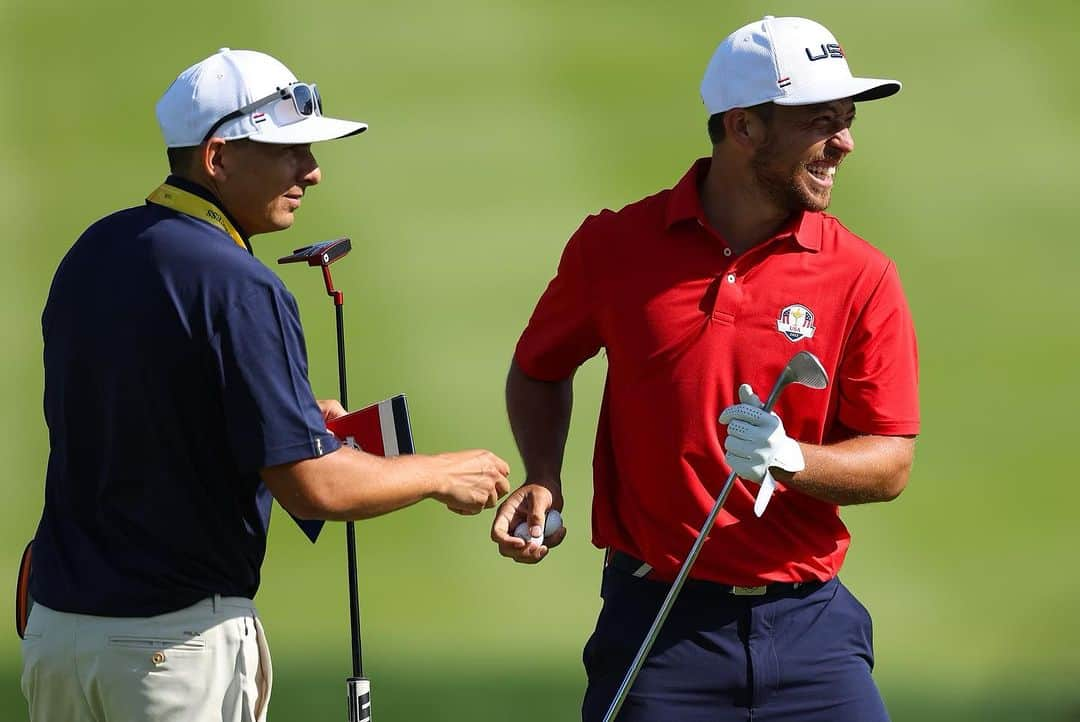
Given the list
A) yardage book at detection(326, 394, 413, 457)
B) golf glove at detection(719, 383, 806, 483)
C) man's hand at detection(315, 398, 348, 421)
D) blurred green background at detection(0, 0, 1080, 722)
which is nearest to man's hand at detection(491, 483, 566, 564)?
yardage book at detection(326, 394, 413, 457)

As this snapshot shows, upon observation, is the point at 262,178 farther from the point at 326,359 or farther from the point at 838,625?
the point at 326,359

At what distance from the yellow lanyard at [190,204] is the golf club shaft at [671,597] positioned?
1076 millimetres

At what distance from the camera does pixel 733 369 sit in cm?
343

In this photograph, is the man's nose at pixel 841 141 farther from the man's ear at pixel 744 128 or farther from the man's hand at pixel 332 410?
the man's hand at pixel 332 410

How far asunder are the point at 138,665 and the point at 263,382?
1.97ft

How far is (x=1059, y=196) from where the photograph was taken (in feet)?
22.9

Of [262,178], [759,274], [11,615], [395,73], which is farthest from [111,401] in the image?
[395,73]

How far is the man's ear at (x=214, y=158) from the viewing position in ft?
10.7

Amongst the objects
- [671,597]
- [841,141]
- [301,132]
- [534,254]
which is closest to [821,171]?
[841,141]

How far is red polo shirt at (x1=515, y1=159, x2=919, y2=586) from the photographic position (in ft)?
11.1

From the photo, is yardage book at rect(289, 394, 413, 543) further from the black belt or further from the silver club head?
the silver club head

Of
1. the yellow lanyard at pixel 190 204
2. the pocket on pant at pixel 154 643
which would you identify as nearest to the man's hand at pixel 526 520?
the pocket on pant at pixel 154 643

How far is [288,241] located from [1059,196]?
3.31 meters

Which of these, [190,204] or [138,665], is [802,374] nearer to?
[190,204]
